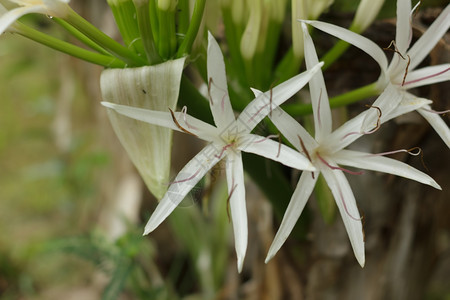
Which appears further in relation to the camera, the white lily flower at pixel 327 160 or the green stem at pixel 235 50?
the green stem at pixel 235 50

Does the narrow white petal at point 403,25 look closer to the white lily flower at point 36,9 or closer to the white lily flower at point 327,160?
the white lily flower at point 327,160

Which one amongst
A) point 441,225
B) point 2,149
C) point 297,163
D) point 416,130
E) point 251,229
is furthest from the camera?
point 2,149

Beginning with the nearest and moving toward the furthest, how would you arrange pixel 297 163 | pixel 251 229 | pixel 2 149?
pixel 297 163 → pixel 251 229 → pixel 2 149

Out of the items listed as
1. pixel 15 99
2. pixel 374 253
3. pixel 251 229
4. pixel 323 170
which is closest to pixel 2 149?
pixel 15 99

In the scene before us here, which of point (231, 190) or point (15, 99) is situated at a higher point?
point (15, 99)

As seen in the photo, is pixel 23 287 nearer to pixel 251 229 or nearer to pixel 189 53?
pixel 251 229

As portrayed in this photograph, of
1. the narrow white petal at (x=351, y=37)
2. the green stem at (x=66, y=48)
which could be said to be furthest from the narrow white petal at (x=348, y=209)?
the green stem at (x=66, y=48)

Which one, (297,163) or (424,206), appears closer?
(297,163)

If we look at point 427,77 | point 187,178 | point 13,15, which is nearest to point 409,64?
point 427,77
